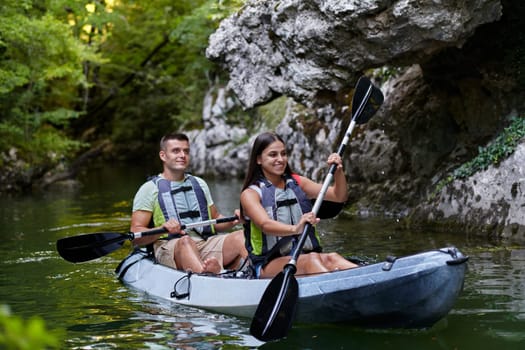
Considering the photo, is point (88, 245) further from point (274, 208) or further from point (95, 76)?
point (95, 76)

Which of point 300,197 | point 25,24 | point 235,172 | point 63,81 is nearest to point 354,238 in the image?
point 300,197

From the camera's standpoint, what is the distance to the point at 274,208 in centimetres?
529

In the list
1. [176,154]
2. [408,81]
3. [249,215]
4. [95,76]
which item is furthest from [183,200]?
[95,76]

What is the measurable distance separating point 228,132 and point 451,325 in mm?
17470

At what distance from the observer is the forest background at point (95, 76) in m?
17.5

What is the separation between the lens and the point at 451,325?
4969mm

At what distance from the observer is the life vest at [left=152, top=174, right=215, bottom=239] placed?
21.5ft

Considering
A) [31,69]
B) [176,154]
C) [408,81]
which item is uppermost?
[31,69]

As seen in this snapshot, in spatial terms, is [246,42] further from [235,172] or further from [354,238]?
[235,172]

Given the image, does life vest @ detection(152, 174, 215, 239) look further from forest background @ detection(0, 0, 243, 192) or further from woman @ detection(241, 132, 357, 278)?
forest background @ detection(0, 0, 243, 192)

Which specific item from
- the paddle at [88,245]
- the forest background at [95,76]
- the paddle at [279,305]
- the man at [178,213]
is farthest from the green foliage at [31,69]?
the paddle at [279,305]

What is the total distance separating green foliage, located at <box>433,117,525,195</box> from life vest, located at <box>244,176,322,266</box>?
4121mm

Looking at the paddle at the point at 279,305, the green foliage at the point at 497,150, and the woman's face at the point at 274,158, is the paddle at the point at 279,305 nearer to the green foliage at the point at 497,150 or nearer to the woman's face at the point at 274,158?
the woman's face at the point at 274,158

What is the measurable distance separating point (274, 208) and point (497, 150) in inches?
175
